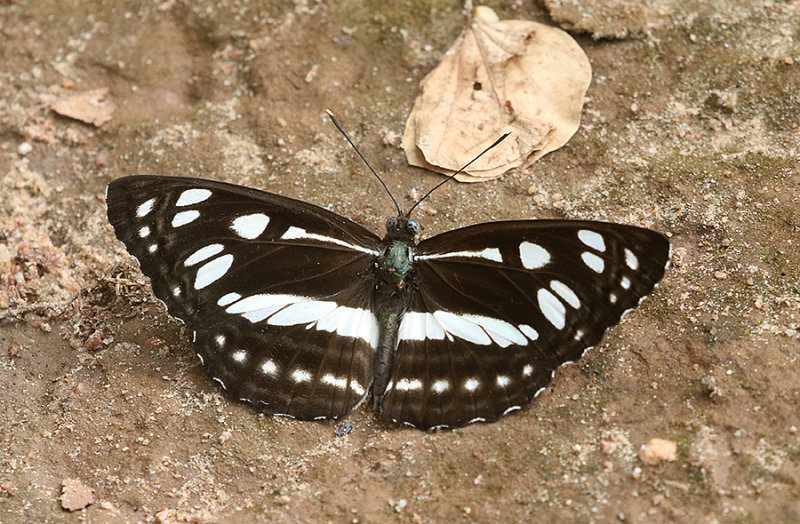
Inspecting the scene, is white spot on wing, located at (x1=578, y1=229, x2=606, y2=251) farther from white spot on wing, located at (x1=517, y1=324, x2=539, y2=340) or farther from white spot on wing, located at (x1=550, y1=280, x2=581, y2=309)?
white spot on wing, located at (x1=517, y1=324, x2=539, y2=340)

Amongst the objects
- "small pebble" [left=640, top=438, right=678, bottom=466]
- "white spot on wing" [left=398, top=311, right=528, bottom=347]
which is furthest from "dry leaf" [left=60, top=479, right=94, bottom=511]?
"small pebble" [left=640, top=438, right=678, bottom=466]

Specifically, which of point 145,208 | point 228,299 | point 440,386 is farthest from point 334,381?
point 145,208

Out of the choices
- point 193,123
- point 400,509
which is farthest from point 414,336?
point 193,123

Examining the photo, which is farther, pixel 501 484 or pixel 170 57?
pixel 170 57

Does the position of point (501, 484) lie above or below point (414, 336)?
below

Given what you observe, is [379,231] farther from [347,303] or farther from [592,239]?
[592,239]

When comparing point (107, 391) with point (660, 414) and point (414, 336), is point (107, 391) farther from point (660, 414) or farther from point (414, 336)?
point (660, 414)
